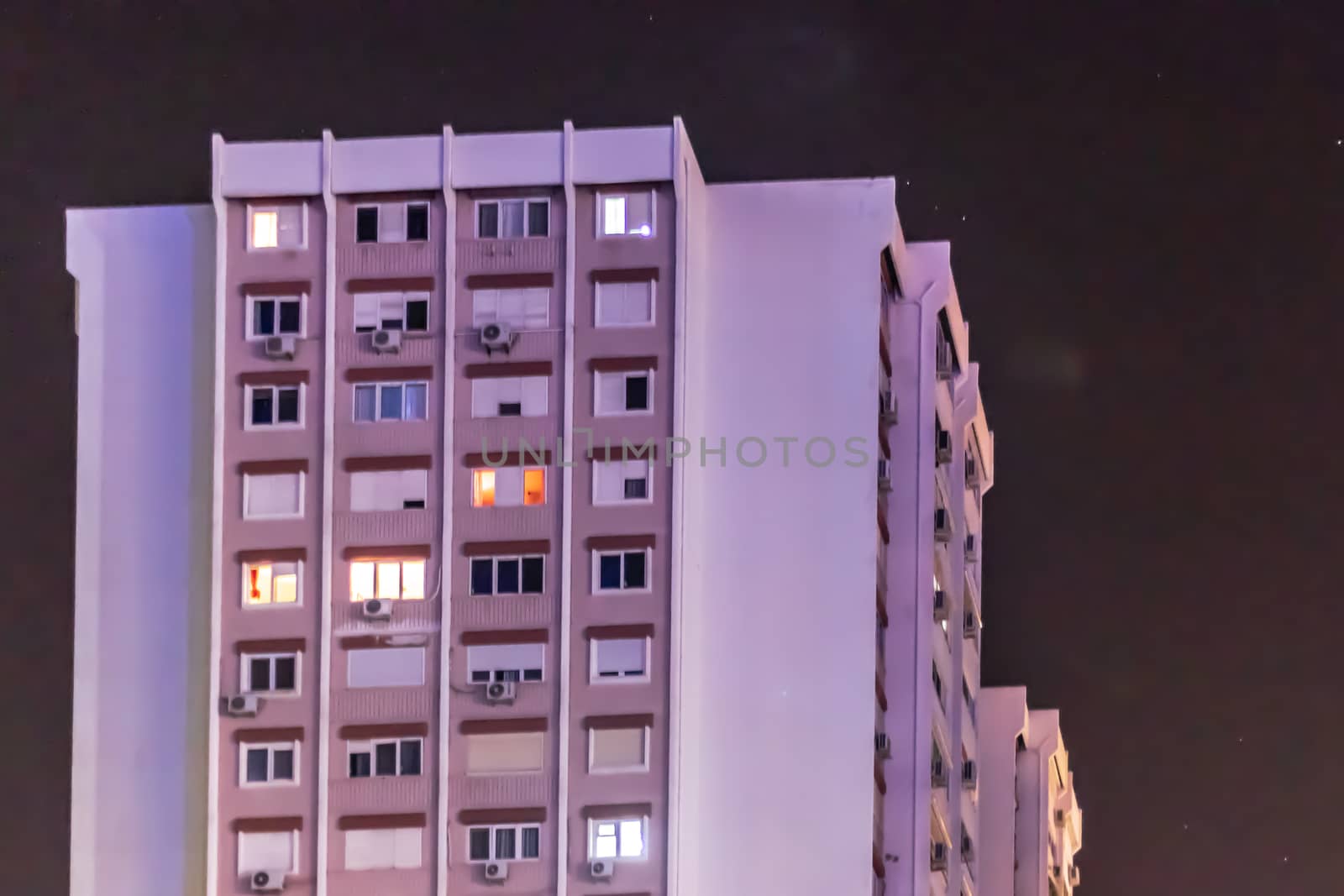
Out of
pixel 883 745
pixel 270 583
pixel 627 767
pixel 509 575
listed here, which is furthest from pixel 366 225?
pixel 883 745

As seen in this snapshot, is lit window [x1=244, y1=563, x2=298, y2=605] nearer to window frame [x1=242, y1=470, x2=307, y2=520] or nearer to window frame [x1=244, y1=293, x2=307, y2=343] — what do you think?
window frame [x1=242, y1=470, x2=307, y2=520]

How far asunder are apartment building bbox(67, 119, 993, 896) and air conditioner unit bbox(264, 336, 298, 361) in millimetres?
86

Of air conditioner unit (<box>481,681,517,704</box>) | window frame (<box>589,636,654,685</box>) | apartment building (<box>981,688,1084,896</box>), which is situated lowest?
apartment building (<box>981,688,1084,896</box>)

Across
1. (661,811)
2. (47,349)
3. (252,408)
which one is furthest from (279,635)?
(47,349)

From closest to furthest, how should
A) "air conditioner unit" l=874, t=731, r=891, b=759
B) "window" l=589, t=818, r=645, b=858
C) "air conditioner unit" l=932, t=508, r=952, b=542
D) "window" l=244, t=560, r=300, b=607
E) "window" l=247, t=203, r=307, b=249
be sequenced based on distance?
"window" l=589, t=818, r=645, b=858 → "window" l=244, t=560, r=300, b=607 → "window" l=247, t=203, r=307, b=249 → "air conditioner unit" l=874, t=731, r=891, b=759 → "air conditioner unit" l=932, t=508, r=952, b=542

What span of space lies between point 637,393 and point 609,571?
5.56 ft

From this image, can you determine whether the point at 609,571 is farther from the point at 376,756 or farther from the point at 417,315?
the point at 417,315

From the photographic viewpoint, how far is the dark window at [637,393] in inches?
702

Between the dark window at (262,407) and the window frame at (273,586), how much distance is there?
1332 millimetres

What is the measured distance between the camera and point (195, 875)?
17875 millimetres

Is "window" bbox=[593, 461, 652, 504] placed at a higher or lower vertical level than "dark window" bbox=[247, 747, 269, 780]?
higher

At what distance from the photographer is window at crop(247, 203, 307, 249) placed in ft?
59.7

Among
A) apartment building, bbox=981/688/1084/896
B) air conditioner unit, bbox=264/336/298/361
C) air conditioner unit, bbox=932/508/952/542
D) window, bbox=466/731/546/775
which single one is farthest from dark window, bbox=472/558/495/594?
apartment building, bbox=981/688/1084/896

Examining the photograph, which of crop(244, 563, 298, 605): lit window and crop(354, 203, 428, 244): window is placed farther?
crop(354, 203, 428, 244): window
